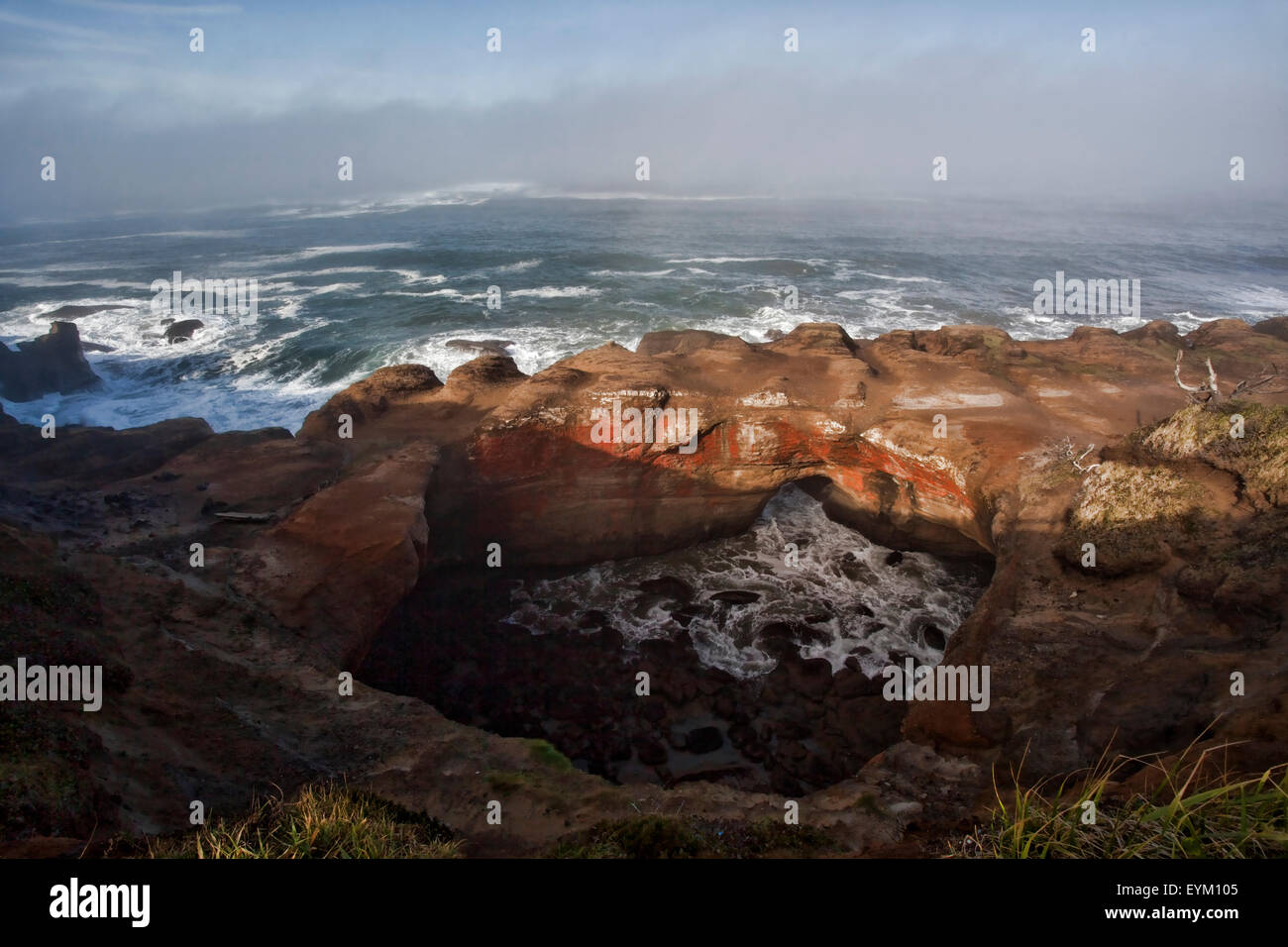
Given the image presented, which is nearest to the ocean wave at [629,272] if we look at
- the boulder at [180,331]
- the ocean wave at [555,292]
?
the ocean wave at [555,292]

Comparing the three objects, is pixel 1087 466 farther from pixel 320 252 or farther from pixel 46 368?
pixel 320 252

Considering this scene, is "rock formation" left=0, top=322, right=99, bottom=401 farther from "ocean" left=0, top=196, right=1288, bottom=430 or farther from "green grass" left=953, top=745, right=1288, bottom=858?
"green grass" left=953, top=745, right=1288, bottom=858

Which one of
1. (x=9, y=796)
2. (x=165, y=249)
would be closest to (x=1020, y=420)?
(x=9, y=796)

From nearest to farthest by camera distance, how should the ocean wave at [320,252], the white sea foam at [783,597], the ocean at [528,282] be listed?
the white sea foam at [783,597], the ocean at [528,282], the ocean wave at [320,252]

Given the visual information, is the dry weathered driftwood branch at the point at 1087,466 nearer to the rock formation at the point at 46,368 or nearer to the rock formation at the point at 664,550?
the rock formation at the point at 664,550

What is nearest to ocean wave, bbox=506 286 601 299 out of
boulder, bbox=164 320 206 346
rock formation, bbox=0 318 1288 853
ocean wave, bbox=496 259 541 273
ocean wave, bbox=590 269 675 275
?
ocean wave, bbox=590 269 675 275

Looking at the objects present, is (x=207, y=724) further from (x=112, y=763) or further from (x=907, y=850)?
(x=907, y=850)

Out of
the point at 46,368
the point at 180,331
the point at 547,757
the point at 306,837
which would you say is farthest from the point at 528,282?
the point at 306,837
